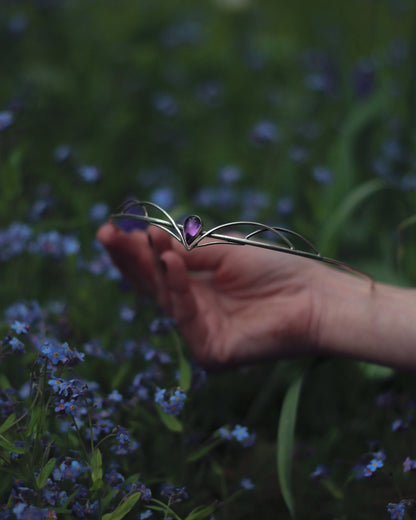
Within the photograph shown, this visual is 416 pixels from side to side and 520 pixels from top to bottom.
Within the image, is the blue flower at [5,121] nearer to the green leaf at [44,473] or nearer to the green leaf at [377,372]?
the green leaf at [44,473]

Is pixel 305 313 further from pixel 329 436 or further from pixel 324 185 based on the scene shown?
pixel 324 185

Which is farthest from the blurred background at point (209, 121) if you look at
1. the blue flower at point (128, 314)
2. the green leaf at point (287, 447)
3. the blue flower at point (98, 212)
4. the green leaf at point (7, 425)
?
the green leaf at point (7, 425)

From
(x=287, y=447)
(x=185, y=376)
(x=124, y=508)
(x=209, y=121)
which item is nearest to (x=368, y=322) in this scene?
(x=287, y=447)

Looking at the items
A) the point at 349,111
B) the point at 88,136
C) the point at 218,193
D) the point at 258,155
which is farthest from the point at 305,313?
the point at 88,136

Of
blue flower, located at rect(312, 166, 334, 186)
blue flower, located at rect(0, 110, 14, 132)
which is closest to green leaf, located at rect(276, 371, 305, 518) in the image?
blue flower, located at rect(312, 166, 334, 186)

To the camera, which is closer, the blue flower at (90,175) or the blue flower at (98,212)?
the blue flower at (90,175)

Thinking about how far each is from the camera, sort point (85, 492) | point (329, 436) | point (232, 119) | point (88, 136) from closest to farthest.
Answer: point (85, 492) < point (329, 436) < point (88, 136) < point (232, 119)
